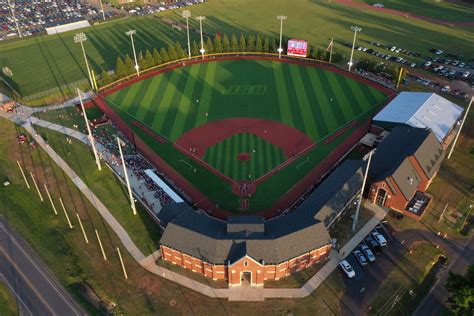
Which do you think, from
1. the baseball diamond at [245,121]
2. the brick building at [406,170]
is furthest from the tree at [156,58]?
the brick building at [406,170]

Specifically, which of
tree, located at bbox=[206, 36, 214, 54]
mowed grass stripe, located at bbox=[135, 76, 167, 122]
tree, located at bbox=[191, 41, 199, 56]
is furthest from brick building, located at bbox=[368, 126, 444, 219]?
tree, located at bbox=[191, 41, 199, 56]

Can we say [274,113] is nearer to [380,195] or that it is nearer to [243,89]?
[243,89]

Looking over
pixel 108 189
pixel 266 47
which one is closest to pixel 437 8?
pixel 266 47

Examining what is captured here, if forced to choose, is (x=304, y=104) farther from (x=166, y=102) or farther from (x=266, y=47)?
(x=166, y=102)

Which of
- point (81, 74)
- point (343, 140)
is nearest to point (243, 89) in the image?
point (343, 140)

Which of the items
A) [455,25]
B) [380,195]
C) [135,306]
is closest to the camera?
[135,306]
